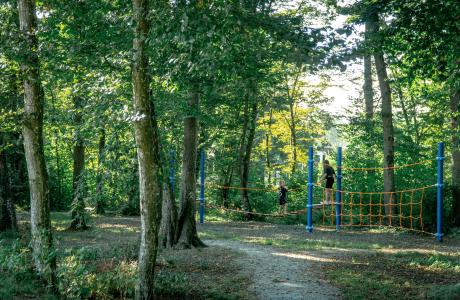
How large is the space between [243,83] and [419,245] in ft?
25.6

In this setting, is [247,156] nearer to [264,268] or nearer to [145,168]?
[264,268]

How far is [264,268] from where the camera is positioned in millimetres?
9219

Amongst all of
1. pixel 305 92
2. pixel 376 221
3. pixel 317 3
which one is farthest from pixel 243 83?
pixel 305 92

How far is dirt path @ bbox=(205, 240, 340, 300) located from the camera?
738cm

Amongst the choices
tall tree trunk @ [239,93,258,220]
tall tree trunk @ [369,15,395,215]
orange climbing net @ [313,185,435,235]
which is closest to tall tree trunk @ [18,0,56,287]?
orange climbing net @ [313,185,435,235]

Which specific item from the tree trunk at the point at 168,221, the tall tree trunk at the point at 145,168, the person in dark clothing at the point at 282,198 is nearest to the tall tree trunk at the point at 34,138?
the tall tree trunk at the point at 145,168

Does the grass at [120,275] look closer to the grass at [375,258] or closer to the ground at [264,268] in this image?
the ground at [264,268]

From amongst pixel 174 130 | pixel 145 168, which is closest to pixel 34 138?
pixel 145 168

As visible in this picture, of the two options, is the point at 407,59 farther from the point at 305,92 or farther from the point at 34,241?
the point at 305,92

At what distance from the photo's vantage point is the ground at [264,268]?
22.9 feet

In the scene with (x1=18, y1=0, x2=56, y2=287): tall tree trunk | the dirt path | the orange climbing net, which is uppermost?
(x1=18, y1=0, x2=56, y2=287): tall tree trunk

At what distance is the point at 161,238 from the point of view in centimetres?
1133

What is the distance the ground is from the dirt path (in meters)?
0.02

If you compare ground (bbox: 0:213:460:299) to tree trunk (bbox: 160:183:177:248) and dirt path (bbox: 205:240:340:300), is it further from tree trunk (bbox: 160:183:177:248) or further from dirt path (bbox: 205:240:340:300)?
tree trunk (bbox: 160:183:177:248)
